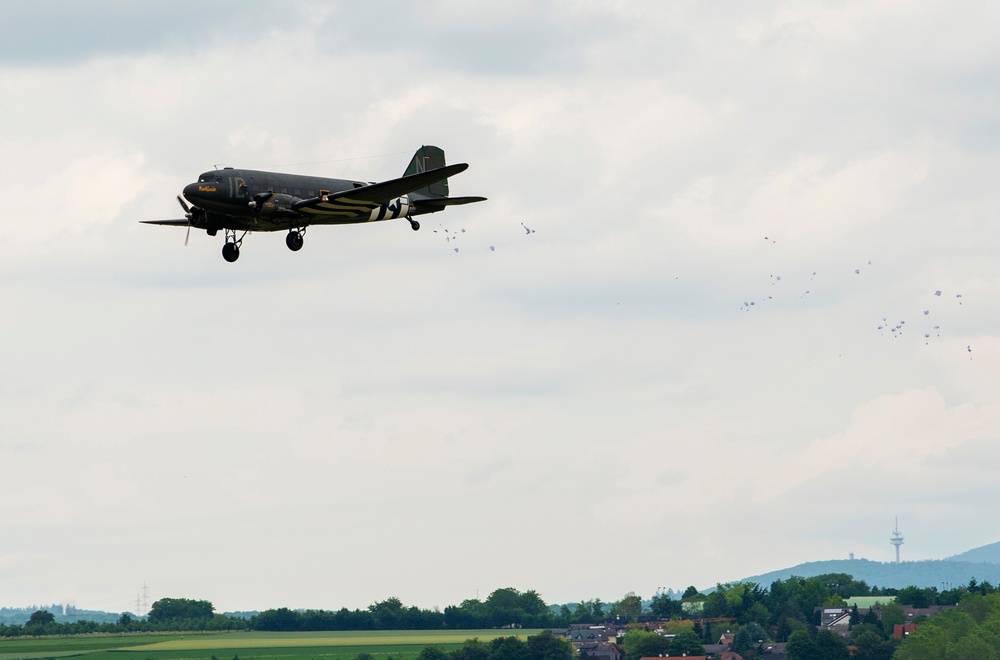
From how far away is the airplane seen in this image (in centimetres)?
8575

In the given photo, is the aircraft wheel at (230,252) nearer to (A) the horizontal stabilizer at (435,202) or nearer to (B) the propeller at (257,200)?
(B) the propeller at (257,200)

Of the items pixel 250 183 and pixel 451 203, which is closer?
pixel 250 183

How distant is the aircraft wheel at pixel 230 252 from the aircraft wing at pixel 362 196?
13.3 feet

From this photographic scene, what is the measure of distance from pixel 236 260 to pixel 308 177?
6.50 metres

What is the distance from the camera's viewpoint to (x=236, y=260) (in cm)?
8706

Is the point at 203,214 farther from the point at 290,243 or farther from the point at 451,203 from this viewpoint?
the point at 451,203

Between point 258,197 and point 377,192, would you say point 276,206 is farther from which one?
point 377,192

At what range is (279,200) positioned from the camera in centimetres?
8694

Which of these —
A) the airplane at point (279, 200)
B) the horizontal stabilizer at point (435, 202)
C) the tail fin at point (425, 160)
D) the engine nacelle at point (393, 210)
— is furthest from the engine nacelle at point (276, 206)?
the tail fin at point (425, 160)

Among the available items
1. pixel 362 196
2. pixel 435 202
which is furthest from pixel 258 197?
pixel 435 202

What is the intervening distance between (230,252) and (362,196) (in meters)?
8.05

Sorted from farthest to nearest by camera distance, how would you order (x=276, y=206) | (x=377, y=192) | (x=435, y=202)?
1. (x=435, y=202)
2. (x=377, y=192)
3. (x=276, y=206)

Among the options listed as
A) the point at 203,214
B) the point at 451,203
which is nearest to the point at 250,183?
the point at 203,214

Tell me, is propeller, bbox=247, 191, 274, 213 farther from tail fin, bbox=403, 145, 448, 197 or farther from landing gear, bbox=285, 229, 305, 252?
tail fin, bbox=403, 145, 448, 197
